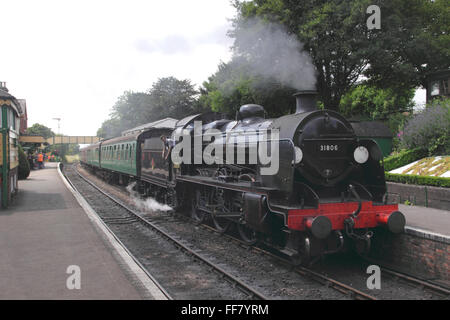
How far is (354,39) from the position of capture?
67.5ft

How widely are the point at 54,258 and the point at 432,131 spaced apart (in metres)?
14.8

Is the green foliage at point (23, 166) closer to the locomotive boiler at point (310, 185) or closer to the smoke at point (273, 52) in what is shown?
the smoke at point (273, 52)

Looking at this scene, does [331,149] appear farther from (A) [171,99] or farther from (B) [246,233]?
(A) [171,99]

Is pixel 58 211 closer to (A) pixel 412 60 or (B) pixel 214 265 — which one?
(B) pixel 214 265

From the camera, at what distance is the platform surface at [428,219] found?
27.4 ft

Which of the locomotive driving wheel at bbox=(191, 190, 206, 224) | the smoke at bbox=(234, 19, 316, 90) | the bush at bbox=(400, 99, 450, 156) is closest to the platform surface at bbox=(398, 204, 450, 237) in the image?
the smoke at bbox=(234, 19, 316, 90)

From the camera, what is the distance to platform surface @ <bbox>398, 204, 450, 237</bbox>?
27.4 ft

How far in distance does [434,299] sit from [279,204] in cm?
Answer: 287

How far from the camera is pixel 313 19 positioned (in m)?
20.9

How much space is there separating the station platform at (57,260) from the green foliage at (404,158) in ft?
39.3

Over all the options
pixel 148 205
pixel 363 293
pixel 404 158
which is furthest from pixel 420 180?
pixel 148 205

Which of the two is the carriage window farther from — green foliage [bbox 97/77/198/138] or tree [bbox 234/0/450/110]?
green foliage [bbox 97/77/198/138]
